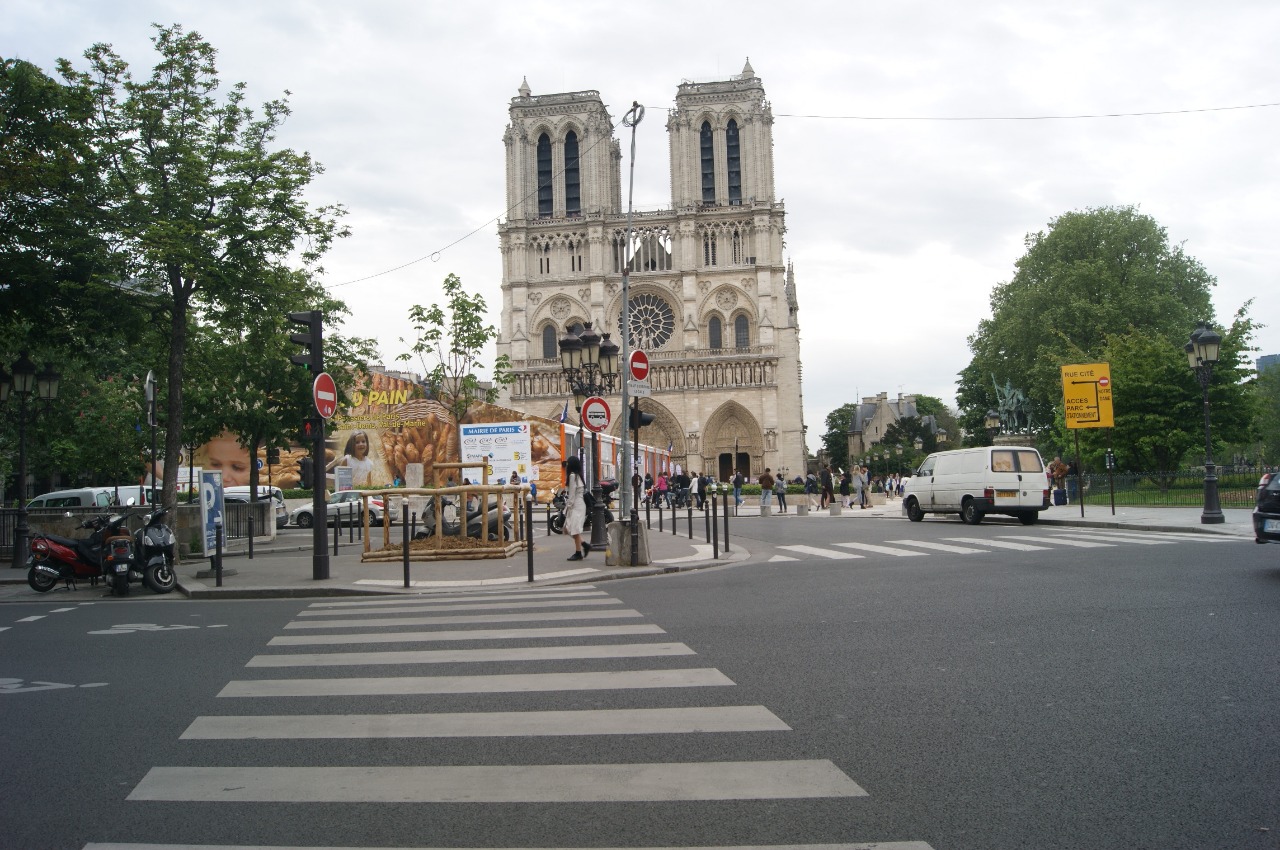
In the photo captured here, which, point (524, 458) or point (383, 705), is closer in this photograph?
point (383, 705)

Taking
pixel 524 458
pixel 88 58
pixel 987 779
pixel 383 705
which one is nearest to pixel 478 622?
pixel 383 705

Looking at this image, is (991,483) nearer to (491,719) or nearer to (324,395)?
(324,395)

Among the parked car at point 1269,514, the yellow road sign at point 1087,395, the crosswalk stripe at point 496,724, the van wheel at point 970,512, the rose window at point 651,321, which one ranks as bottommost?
the crosswalk stripe at point 496,724

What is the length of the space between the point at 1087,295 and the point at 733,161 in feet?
95.7

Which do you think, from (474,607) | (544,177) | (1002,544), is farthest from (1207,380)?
(544,177)

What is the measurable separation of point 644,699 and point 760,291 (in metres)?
66.7

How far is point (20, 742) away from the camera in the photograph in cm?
483

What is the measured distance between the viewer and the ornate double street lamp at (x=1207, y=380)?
18.0 metres

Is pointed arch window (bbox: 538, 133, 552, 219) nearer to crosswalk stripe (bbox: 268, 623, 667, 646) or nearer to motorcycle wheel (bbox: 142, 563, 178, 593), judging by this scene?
motorcycle wheel (bbox: 142, 563, 178, 593)

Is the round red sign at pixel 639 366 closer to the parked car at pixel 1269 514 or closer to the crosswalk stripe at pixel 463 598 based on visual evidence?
the crosswalk stripe at pixel 463 598

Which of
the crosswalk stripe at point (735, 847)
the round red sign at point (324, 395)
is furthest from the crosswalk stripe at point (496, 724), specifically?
the round red sign at point (324, 395)

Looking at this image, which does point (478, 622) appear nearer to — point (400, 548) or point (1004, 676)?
point (1004, 676)

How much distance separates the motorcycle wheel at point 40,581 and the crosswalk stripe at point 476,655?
7588 millimetres

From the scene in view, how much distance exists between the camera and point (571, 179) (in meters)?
73.1
